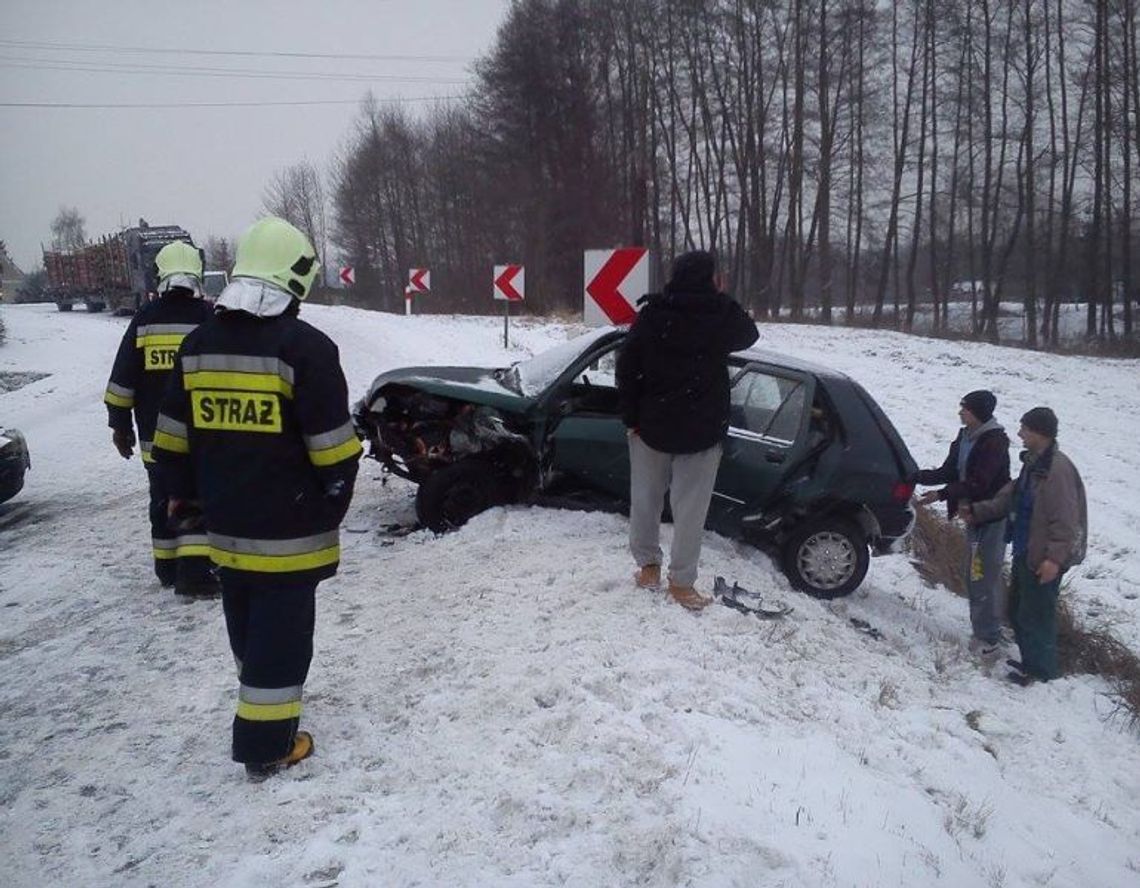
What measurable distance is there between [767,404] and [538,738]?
360 centimetres

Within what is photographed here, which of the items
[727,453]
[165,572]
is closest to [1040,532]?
[727,453]

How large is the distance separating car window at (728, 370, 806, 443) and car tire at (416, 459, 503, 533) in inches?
77.5

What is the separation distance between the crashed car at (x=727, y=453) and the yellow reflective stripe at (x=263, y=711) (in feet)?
10.3

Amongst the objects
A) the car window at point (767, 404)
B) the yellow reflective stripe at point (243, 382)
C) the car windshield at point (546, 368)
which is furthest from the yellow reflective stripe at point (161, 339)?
the car window at point (767, 404)

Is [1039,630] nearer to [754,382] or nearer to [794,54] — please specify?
[754,382]

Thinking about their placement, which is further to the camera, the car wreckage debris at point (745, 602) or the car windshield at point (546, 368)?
the car windshield at point (546, 368)

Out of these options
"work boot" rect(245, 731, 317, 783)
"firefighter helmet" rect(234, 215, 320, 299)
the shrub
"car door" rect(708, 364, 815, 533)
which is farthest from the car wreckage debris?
"firefighter helmet" rect(234, 215, 320, 299)

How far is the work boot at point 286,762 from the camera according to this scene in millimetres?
3252

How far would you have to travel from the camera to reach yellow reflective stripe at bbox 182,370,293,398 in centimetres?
305

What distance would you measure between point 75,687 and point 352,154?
A: 162 ft

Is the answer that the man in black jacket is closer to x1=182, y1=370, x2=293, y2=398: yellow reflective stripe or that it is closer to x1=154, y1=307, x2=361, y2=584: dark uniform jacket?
x1=154, y1=307, x2=361, y2=584: dark uniform jacket

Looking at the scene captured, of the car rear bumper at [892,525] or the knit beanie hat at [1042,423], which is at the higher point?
the knit beanie hat at [1042,423]

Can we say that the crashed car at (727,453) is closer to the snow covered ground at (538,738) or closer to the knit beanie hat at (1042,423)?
the snow covered ground at (538,738)

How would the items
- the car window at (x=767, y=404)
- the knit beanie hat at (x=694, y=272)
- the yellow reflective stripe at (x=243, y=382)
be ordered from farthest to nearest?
the car window at (x=767, y=404) < the knit beanie hat at (x=694, y=272) < the yellow reflective stripe at (x=243, y=382)
